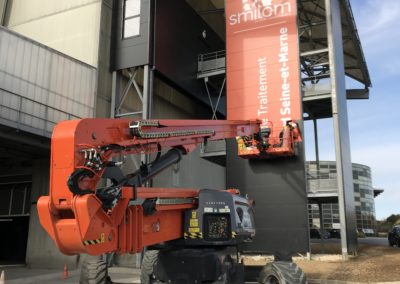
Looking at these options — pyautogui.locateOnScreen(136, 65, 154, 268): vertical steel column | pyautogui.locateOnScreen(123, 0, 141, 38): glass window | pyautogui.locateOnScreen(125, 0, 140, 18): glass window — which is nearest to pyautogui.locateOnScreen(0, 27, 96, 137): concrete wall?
pyautogui.locateOnScreen(136, 65, 154, 268): vertical steel column

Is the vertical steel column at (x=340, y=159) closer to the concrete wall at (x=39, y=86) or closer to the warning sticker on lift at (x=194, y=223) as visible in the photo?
the concrete wall at (x=39, y=86)

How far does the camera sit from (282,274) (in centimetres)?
1029

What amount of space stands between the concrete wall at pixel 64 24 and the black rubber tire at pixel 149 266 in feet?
54.2

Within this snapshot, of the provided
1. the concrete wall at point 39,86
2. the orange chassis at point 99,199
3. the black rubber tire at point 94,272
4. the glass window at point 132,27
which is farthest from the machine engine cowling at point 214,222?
the glass window at point 132,27

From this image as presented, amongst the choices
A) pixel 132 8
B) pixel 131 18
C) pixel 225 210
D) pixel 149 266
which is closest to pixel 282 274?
pixel 225 210

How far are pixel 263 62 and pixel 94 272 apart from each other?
19.8m

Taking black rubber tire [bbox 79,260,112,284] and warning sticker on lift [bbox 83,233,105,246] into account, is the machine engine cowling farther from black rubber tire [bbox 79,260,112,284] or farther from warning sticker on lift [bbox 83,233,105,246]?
warning sticker on lift [bbox 83,233,105,246]

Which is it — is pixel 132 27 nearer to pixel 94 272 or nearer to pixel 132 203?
pixel 94 272

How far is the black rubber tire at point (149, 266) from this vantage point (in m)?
11.3

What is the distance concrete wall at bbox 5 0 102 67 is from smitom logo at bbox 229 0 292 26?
354 inches

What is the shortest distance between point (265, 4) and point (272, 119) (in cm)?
754

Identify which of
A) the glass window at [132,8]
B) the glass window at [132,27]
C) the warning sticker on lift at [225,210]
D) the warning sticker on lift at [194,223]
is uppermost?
the glass window at [132,8]

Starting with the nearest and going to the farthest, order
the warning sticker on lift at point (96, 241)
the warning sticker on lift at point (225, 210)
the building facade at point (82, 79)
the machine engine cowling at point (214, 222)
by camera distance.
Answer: the warning sticker on lift at point (96, 241) < the machine engine cowling at point (214, 222) < the warning sticker on lift at point (225, 210) < the building facade at point (82, 79)

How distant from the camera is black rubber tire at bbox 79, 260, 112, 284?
10266 millimetres
